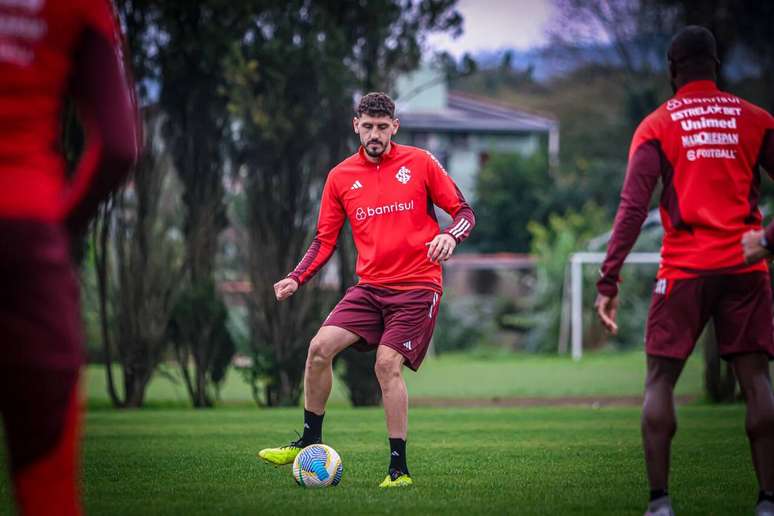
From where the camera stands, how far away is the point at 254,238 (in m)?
16.0

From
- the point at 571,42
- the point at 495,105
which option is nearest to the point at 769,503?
the point at 571,42

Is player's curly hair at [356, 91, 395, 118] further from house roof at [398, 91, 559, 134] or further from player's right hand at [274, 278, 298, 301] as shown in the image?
house roof at [398, 91, 559, 134]

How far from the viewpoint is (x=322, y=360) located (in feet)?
24.1

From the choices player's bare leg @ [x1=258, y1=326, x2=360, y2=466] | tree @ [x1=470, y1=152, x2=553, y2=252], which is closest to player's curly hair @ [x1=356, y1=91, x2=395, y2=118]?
player's bare leg @ [x1=258, y1=326, x2=360, y2=466]

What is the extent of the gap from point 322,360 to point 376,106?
1.76m

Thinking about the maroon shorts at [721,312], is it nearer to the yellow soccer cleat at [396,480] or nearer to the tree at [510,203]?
the yellow soccer cleat at [396,480]

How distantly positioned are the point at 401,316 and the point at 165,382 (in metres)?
15.8

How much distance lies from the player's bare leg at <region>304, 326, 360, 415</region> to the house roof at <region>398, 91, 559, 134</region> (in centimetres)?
4573

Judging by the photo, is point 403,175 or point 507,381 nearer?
point 403,175

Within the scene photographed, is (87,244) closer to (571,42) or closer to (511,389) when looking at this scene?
(511,389)

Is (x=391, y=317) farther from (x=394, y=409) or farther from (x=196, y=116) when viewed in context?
(x=196, y=116)

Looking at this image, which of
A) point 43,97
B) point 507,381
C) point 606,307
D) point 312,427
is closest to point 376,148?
point 312,427

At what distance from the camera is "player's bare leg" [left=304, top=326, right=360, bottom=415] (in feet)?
24.1

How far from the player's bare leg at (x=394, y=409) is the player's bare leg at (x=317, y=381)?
31 cm
